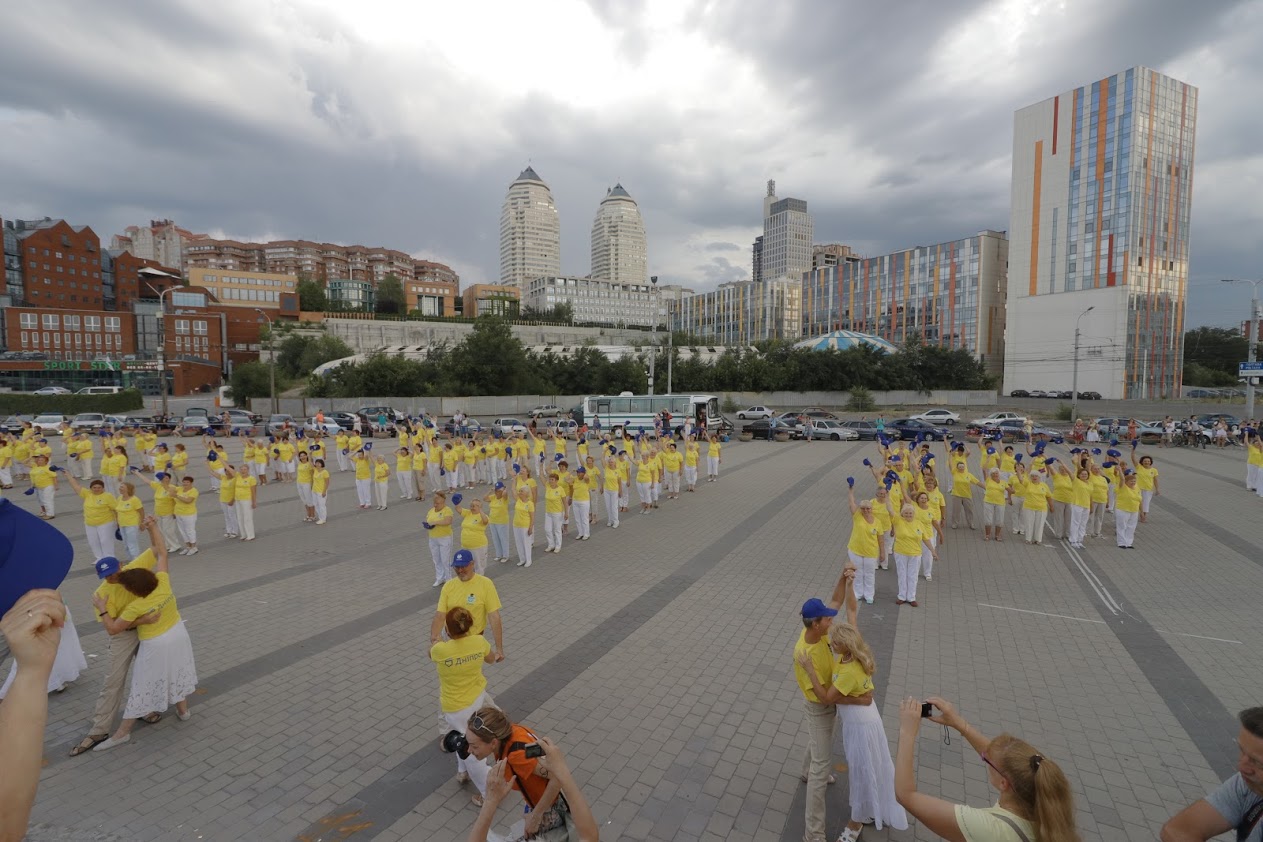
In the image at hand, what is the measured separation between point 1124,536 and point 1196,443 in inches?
986

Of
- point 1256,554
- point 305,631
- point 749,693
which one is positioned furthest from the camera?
point 1256,554

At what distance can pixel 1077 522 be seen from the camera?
37.5 feet

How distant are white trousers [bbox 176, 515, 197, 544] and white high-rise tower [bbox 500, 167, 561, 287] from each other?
178153 mm

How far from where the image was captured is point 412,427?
859 inches

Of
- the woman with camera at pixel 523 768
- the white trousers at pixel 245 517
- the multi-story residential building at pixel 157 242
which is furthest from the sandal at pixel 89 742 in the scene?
the multi-story residential building at pixel 157 242

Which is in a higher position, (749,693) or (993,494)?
(993,494)

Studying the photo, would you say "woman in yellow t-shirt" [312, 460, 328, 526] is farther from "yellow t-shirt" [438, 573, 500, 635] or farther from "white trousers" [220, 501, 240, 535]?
"yellow t-shirt" [438, 573, 500, 635]

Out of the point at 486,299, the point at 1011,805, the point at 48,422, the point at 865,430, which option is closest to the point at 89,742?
the point at 1011,805

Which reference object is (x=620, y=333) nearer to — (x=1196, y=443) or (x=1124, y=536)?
(x=1196, y=443)

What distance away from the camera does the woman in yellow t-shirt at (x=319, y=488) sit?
42.3 ft

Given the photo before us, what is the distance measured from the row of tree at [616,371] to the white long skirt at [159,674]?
46.0 metres

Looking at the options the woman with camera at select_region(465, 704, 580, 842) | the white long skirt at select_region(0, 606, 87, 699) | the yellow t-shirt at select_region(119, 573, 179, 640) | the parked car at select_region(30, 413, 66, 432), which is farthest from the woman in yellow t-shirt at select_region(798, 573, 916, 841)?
the parked car at select_region(30, 413, 66, 432)

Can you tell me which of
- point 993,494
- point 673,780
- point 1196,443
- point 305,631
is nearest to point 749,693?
point 673,780

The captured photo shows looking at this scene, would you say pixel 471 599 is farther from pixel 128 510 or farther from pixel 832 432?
pixel 832 432
